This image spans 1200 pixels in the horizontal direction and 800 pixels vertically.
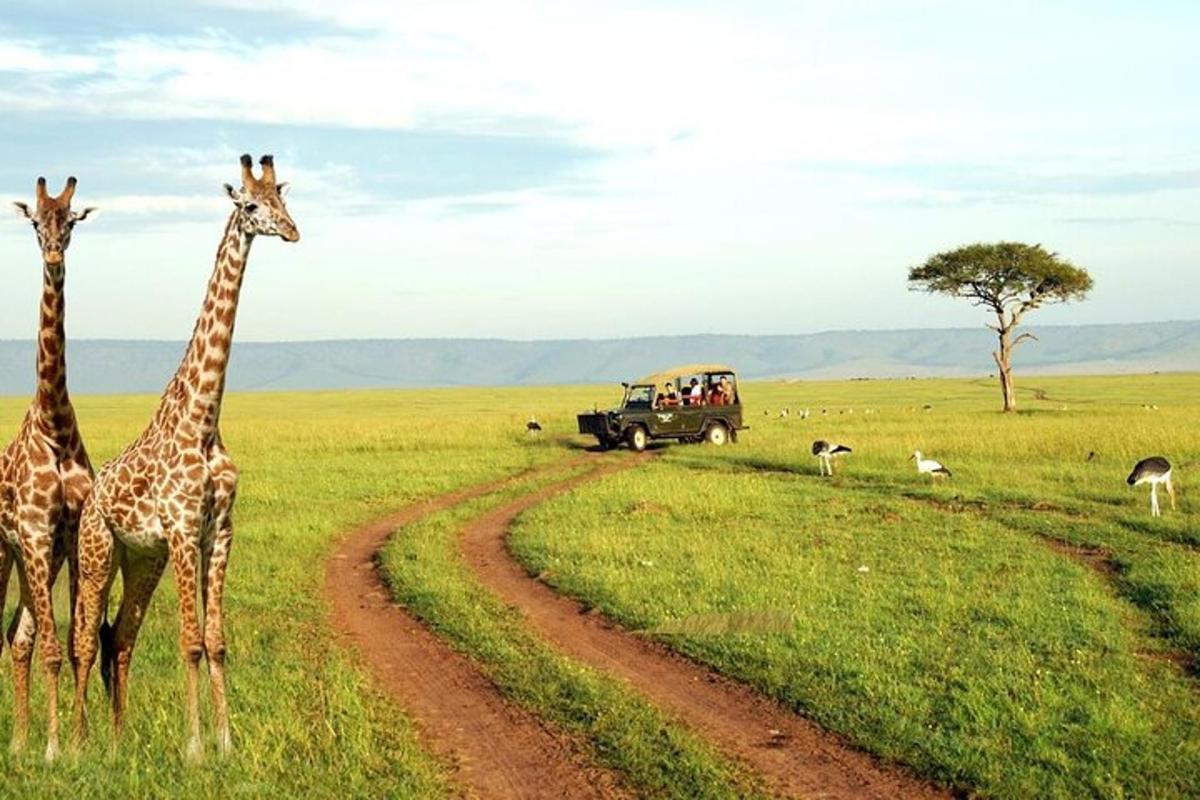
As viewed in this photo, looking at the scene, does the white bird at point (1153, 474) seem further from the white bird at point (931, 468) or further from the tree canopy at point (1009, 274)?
the tree canopy at point (1009, 274)

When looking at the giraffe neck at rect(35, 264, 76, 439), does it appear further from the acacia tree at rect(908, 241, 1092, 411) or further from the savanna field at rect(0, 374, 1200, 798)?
the acacia tree at rect(908, 241, 1092, 411)

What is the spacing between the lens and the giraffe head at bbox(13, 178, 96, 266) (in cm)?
803

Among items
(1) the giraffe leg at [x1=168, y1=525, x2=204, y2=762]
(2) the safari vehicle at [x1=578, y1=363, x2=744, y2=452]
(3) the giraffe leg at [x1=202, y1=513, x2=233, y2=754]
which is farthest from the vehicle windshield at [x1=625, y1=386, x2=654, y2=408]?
(1) the giraffe leg at [x1=168, y1=525, x2=204, y2=762]

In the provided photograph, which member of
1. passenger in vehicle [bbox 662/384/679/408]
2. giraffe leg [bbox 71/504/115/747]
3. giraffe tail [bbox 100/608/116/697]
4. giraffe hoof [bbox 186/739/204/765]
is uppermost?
passenger in vehicle [bbox 662/384/679/408]

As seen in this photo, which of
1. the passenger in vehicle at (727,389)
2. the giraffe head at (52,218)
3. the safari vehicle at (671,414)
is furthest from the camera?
the passenger in vehicle at (727,389)

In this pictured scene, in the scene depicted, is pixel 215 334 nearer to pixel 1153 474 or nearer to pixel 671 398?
pixel 1153 474

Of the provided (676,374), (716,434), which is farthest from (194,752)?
(716,434)

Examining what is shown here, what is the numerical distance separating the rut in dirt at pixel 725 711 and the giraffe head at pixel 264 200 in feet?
15.3

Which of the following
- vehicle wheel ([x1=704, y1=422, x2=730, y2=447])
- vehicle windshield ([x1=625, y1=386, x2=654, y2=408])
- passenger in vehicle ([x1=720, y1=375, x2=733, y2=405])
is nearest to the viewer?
vehicle windshield ([x1=625, y1=386, x2=654, y2=408])

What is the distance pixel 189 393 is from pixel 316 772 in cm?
266

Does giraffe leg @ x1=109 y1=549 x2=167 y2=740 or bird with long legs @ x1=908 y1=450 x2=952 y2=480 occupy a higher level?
giraffe leg @ x1=109 y1=549 x2=167 y2=740

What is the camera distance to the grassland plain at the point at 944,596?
903 centimetres

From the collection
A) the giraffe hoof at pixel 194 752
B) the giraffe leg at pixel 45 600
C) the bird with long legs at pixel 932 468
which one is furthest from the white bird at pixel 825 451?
the giraffe leg at pixel 45 600

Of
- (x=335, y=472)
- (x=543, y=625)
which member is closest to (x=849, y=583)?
(x=543, y=625)
